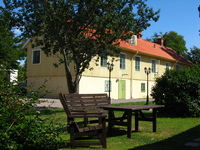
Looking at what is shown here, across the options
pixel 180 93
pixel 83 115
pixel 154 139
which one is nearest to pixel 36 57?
pixel 180 93

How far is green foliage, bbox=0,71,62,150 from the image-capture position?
109 inches

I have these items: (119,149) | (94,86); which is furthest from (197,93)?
(94,86)

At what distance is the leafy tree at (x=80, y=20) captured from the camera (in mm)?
13172

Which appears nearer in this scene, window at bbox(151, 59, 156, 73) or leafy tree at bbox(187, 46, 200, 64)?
window at bbox(151, 59, 156, 73)

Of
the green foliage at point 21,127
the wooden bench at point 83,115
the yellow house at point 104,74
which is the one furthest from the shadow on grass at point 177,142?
the yellow house at point 104,74

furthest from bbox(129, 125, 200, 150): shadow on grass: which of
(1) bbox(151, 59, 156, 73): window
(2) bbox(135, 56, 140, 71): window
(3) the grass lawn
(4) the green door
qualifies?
(1) bbox(151, 59, 156, 73): window

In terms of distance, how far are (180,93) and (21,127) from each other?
30.3 feet

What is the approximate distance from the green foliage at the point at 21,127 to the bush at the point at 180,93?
8.68m

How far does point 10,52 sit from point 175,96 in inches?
850

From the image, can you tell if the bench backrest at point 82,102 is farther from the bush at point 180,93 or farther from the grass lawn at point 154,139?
the bush at point 180,93

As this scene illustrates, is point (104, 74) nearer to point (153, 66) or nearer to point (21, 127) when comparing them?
point (153, 66)

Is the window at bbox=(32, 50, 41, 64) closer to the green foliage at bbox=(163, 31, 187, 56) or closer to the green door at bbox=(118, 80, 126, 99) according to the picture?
the green door at bbox=(118, 80, 126, 99)

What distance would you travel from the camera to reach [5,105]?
3.13m

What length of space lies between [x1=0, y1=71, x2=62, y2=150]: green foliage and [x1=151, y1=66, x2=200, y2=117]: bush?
8.68m
